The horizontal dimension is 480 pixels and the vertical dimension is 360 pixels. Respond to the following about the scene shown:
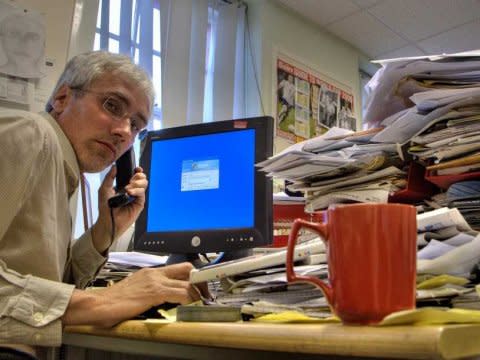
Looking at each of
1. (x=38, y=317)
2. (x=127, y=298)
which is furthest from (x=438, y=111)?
(x=38, y=317)

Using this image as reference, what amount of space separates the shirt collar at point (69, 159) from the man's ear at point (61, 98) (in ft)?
0.13

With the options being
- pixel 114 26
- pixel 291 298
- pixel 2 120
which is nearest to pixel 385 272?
pixel 291 298

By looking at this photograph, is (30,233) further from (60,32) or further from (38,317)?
(60,32)

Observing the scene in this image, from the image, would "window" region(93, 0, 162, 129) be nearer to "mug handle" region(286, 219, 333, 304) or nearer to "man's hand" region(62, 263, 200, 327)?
"man's hand" region(62, 263, 200, 327)

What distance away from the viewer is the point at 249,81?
2936 mm

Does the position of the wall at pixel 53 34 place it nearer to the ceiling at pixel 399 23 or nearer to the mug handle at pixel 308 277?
the ceiling at pixel 399 23

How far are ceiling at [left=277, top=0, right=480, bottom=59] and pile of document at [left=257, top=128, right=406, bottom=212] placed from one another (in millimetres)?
2367

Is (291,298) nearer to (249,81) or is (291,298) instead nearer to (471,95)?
(471,95)

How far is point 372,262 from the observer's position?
46 cm

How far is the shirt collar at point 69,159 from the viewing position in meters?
1.03

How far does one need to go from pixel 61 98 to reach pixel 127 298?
674mm

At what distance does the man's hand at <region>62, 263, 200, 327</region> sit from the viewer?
0.74m

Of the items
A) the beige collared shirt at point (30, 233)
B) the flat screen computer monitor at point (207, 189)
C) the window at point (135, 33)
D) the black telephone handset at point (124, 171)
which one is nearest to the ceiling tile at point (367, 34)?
the window at point (135, 33)

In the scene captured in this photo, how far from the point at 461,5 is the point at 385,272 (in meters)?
3.22
